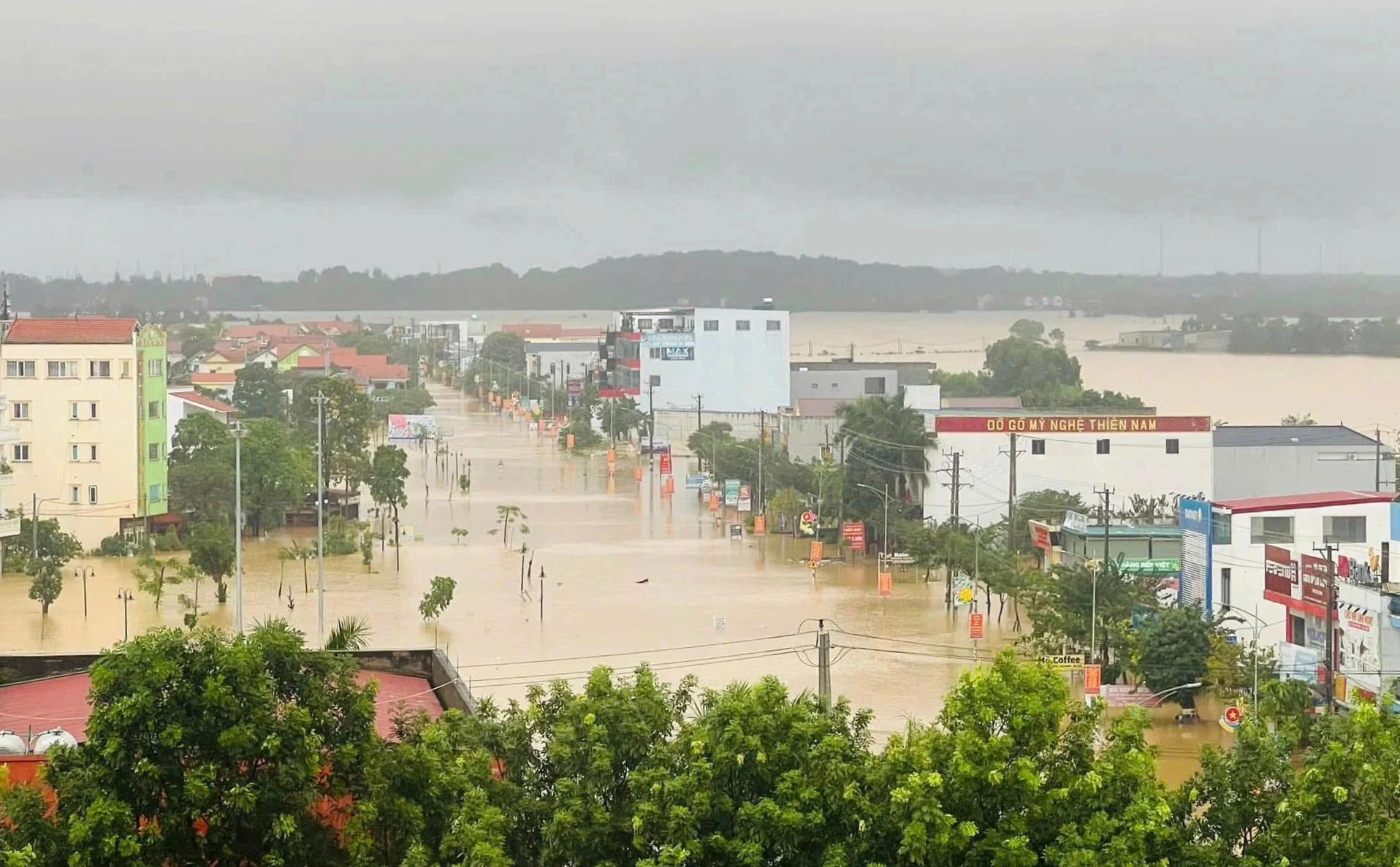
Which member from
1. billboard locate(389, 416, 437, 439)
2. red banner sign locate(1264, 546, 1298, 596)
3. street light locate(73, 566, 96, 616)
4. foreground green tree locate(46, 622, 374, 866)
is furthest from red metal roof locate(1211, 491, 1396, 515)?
billboard locate(389, 416, 437, 439)

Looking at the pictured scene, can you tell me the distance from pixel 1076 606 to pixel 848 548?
290 inches

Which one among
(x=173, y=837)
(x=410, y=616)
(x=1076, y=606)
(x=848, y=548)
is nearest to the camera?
(x=173, y=837)

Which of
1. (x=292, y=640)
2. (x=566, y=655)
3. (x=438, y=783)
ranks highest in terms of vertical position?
(x=292, y=640)

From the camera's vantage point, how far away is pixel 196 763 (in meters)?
6.11

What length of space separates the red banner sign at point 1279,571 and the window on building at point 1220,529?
800 millimetres

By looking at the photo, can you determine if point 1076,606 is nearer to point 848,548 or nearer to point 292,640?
point 848,548

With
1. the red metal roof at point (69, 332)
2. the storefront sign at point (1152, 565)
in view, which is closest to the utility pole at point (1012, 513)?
the storefront sign at point (1152, 565)

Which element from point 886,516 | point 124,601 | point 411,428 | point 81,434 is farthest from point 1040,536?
point 411,428

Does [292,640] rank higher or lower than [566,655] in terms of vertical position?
higher

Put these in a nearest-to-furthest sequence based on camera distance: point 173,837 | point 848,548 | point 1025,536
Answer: point 173,837
point 1025,536
point 848,548

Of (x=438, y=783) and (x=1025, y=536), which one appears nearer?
(x=438, y=783)

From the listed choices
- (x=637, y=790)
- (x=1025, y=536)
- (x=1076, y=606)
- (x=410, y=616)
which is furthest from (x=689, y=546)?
(x=637, y=790)

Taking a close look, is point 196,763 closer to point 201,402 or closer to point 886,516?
point 886,516

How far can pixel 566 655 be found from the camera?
49.5ft
